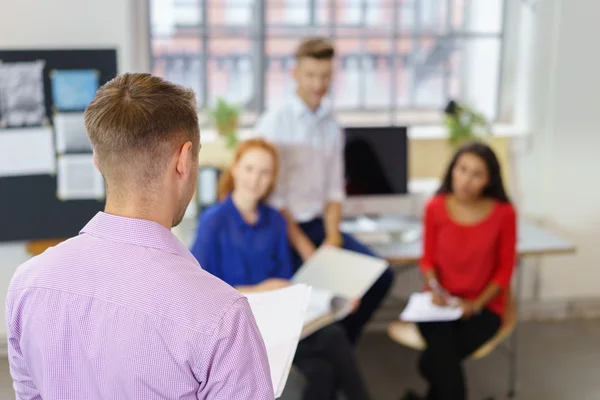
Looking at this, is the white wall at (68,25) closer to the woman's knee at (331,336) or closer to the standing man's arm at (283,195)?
the standing man's arm at (283,195)

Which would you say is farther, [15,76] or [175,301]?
[15,76]

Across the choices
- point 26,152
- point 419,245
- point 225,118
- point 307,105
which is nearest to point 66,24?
point 26,152

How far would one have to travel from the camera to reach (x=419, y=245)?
3.60 meters

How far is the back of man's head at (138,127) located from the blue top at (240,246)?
1822 millimetres

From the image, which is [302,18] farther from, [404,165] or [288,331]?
[288,331]

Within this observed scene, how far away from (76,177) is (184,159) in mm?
2647

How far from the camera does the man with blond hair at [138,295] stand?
104 centimetres

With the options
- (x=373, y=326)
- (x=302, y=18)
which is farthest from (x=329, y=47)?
(x=373, y=326)

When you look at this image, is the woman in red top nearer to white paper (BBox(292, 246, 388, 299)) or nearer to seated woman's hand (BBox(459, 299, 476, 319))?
seated woman's hand (BBox(459, 299, 476, 319))

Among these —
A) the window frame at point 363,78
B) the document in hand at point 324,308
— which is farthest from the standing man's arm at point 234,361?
the window frame at point 363,78

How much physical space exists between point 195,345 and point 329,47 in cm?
229

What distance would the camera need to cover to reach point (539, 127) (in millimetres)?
4285

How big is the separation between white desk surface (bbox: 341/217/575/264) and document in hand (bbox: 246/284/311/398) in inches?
73.6

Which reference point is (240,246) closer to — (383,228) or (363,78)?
(383,228)
